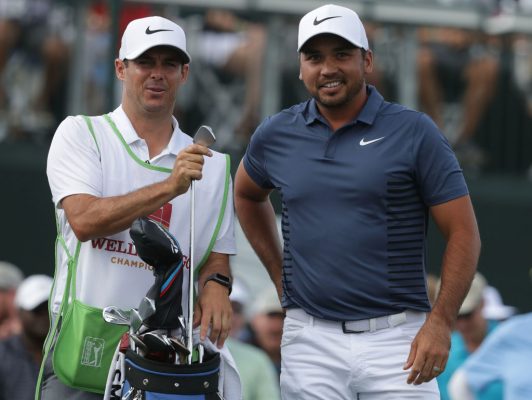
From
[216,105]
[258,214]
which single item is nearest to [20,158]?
[216,105]

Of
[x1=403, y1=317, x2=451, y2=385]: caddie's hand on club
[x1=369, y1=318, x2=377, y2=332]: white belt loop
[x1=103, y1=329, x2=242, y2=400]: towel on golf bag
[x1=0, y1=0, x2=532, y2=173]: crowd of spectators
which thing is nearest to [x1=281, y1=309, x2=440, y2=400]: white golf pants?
[x1=369, y1=318, x2=377, y2=332]: white belt loop

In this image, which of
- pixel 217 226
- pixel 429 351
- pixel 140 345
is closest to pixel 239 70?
pixel 217 226

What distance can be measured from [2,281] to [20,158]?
102cm

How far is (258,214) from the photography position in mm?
5555

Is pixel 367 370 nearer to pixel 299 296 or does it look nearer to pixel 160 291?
pixel 299 296

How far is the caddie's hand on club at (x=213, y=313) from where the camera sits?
495cm

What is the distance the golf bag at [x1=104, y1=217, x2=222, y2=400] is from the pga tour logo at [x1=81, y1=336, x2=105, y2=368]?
0.13 meters

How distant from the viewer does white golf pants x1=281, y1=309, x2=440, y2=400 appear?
16.3 feet

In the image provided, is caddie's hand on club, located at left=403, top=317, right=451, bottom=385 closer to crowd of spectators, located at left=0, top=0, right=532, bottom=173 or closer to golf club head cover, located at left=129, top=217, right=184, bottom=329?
golf club head cover, located at left=129, top=217, right=184, bottom=329

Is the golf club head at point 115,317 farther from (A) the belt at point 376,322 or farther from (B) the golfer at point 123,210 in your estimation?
(A) the belt at point 376,322

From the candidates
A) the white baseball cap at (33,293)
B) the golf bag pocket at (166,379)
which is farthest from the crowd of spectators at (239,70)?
the golf bag pocket at (166,379)

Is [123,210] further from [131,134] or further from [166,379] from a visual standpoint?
[166,379]

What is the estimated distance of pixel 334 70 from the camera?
5062 mm

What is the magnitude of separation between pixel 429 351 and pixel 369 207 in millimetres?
549
